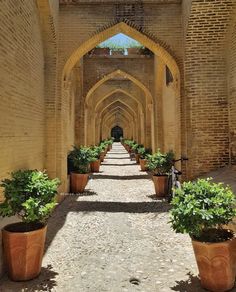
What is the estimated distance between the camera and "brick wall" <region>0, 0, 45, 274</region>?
187 inches

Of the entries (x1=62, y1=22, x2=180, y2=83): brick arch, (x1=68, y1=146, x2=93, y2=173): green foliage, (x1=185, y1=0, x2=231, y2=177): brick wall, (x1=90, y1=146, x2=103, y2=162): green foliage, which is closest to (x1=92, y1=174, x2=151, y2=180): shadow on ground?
(x1=90, y1=146, x2=103, y2=162): green foliage

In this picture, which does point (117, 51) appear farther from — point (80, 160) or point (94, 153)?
point (80, 160)

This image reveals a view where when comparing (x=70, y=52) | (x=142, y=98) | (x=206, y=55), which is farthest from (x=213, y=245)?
(x=142, y=98)

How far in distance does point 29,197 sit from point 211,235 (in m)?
2.07

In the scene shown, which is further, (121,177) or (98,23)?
(121,177)

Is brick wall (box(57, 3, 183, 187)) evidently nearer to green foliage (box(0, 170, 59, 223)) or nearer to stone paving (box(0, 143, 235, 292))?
stone paving (box(0, 143, 235, 292))

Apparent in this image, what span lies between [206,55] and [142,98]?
11.4 metres

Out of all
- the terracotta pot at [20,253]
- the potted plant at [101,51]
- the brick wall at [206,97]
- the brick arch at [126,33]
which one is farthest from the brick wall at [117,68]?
the terracotta pot at [20,253]

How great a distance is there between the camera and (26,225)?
157 inches

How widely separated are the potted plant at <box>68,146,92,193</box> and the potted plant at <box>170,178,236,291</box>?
6048mm

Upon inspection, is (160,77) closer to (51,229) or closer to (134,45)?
(134,45)

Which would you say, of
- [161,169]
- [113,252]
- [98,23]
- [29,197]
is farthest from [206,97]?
[29,197]

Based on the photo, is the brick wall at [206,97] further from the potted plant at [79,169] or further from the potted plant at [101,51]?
the potted plant at [101,51]

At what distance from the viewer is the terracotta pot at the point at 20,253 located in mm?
3621
